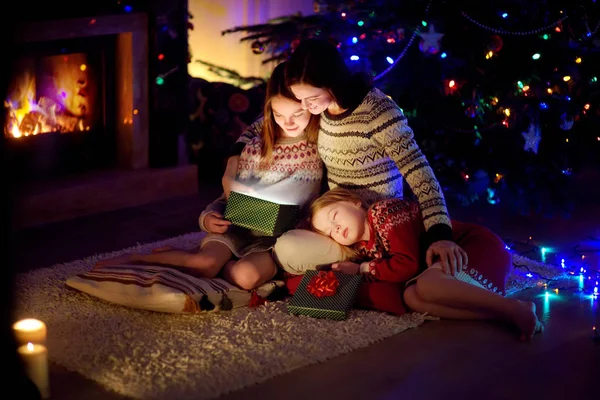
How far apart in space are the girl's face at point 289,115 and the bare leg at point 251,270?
407 mm

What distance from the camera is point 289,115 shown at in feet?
8.76

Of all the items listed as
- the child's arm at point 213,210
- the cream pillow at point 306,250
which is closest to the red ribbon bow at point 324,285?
the cream pillow at point 306,250

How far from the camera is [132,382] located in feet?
6.83

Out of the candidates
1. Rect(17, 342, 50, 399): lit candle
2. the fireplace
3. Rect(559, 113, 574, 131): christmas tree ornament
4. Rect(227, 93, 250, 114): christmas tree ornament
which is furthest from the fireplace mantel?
Rect(17, 342, 50, 399): lit candle

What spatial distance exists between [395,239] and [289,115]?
50cm

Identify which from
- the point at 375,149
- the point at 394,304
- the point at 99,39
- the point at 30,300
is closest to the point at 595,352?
the point at 394,304

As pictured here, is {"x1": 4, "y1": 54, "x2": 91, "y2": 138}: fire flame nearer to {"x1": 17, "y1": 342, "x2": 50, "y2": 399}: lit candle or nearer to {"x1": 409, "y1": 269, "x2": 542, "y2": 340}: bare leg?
{"x1": 17, "y1": 342, "x2": 50, "y2": 399}: lit candle

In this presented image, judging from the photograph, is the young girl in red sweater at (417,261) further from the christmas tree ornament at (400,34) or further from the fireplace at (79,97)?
the fireplace at (79,97)

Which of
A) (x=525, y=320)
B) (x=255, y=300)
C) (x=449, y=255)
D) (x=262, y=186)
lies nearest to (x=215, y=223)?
(x=262, y=186)

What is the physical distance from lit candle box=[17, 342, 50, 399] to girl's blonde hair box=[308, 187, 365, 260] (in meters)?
0.99

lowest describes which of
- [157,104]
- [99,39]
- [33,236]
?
[33,236]

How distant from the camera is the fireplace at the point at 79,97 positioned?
11.8 ft

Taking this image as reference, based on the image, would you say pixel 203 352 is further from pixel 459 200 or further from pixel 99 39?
pixel 99 39

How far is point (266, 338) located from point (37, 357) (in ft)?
2.11
